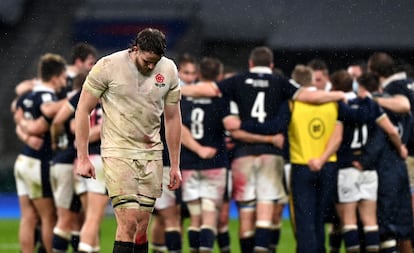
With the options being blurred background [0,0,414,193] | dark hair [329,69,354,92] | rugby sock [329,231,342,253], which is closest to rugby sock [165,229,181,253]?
rugby sock [329,231,342,253]

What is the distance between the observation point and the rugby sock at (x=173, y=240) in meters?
12.0

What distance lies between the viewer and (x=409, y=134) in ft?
40.7

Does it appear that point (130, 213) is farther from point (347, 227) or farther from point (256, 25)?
point (256, 25)

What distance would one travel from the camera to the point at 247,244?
12266mm

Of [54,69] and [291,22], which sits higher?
[291,22]

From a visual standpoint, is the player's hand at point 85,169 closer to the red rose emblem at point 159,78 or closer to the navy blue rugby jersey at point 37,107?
the red rose emblem at point 159,78

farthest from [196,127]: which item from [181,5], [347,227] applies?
[181,5]

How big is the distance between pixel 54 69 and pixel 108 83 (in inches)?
129

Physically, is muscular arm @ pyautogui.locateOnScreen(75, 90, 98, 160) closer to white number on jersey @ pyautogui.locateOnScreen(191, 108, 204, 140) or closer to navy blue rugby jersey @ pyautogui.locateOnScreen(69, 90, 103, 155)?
navy blue rugby jersey @ pyautogui.locateOnScreen(69, 90, 103, 155)

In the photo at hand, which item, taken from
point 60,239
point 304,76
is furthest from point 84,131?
point 304,76

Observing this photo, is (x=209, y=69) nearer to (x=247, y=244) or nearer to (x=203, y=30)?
(x=247, y=244)

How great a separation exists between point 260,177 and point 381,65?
1.64 metres

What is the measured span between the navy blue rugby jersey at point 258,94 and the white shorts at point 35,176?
6.54 feet

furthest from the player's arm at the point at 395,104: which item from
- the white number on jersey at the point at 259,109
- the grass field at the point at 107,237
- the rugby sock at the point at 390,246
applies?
the grass field at the point at 107,237
